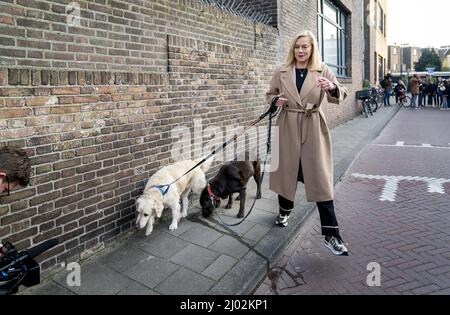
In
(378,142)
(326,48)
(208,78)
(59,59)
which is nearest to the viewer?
(59,59)

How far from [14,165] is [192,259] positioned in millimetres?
1968

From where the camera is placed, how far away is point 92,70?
3758 mm

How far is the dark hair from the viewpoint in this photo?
227cm

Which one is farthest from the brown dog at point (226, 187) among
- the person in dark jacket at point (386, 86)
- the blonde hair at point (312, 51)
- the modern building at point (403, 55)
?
the modern building at point (403, 55)

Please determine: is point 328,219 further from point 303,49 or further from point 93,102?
point 93,102

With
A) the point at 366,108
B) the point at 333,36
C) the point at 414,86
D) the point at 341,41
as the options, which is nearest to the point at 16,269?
the point at 333,36

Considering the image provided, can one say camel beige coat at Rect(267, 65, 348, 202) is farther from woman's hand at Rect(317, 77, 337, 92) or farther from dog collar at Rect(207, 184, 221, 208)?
dog collar at Rect(207, 184, 221, 208)

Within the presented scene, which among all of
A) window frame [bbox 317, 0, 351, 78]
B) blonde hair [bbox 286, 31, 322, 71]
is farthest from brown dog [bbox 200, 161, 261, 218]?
window frame [bbox 317, 0, 351, 78]

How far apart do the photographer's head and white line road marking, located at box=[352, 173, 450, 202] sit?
197 inches

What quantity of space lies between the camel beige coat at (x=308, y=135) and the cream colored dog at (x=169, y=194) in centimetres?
127

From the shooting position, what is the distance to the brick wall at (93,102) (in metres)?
3.18
